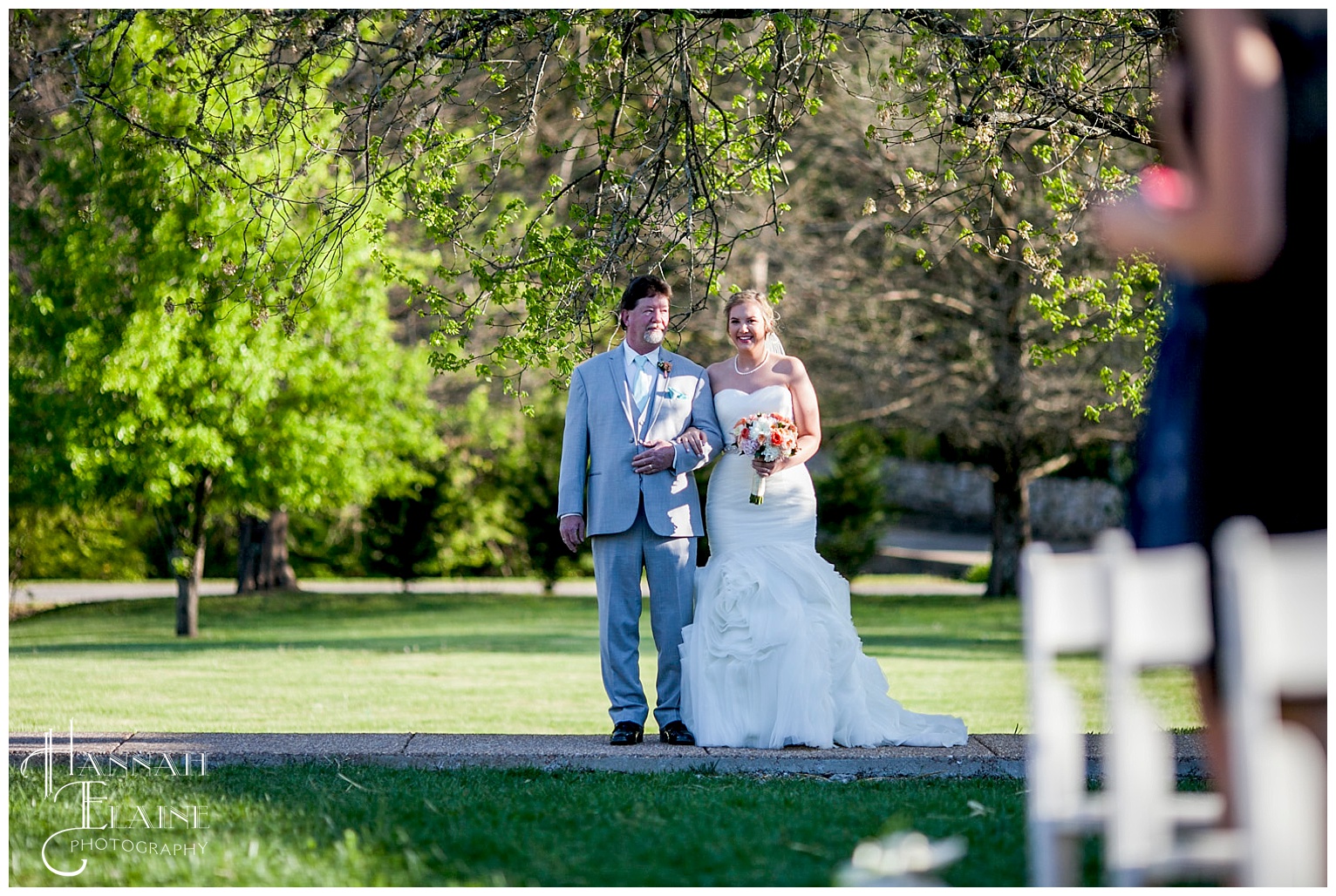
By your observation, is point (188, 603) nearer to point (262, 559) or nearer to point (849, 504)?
point (262, 559)

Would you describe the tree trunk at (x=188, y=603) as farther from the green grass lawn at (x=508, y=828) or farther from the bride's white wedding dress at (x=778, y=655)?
the green grass lawn at (x=508, y=828)

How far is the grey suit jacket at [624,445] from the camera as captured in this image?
649 centimetres

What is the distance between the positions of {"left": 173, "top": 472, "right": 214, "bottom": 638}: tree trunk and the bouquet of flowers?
1351cm

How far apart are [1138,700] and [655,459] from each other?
3.82 meters

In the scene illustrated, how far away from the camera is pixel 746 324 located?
6797 millimetres

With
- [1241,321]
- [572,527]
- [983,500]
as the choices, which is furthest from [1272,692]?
[983,500]

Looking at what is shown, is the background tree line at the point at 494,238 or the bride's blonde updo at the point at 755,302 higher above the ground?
the background tree line at the point at 494,238

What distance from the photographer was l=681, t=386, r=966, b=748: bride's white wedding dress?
6.32 m

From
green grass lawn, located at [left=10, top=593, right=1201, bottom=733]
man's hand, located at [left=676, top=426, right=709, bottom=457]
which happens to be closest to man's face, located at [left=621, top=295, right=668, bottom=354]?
man's hand, located at [left=676, top=426, right=709, bottom=457]

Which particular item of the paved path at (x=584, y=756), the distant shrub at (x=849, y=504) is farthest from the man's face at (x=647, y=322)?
the distant shrub at (x=849, y=504)

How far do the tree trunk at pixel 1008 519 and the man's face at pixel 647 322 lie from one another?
56.9ft

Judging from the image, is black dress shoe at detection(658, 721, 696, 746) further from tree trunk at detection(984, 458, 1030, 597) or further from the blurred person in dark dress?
tree trunk at detection(984, 458, 1030, 597)

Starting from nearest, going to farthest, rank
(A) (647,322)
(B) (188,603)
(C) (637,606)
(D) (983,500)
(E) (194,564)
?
(C) (637,606), (A) (647,322), (E) (194,564), (B) (188,603), (D) (983,500)

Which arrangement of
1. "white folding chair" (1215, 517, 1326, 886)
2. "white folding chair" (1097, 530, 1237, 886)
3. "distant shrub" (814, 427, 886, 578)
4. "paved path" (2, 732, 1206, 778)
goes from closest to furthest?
1. "white folding chair" (1215, 517, 1326, 886)
2. "white folding chair" (1097, 530, 1237, 886)
3. "paved path" (2, 732, 1206, 778)
4. "distant shrub" (814, 427, 886, 578)
